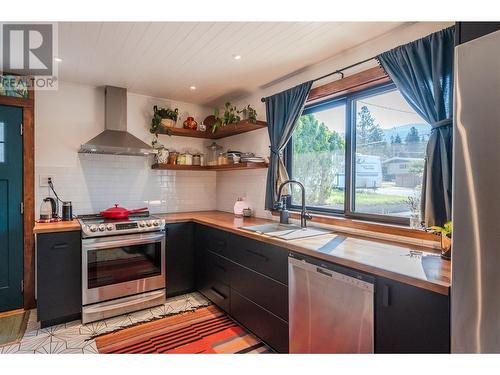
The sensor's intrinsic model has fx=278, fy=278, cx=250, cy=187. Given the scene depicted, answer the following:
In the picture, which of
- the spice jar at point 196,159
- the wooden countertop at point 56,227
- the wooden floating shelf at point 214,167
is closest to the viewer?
the wooden countertop at point 56,227

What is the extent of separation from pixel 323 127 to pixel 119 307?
102 inches

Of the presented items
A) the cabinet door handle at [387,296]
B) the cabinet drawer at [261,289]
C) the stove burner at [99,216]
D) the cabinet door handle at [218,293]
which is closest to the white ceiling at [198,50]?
the stove burner at [99,216]

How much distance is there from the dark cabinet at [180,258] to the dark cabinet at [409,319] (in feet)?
7.07

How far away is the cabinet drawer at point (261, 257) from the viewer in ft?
6.39

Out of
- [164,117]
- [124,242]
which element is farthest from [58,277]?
[164,117]

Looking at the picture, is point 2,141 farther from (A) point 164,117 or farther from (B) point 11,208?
(A) point 164,117

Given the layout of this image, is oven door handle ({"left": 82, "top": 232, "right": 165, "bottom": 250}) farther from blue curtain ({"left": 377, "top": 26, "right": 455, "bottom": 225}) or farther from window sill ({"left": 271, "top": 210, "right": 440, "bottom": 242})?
blue curtain ({"left": 377, "top": 26, "right": 455, "bottom": 225})

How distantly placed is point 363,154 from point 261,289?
137 centimetres

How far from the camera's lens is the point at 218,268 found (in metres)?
2.73

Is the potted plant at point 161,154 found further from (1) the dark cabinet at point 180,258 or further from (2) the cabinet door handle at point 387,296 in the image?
(2) the cabinet door handle at point 387,296

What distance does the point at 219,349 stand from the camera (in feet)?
6.93

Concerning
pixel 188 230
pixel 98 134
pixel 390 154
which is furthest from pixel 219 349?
pixel 98 134

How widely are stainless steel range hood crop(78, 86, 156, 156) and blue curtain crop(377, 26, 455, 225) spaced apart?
8.52 feet

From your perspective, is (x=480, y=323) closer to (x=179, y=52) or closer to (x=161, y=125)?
(x=179, y=52)
